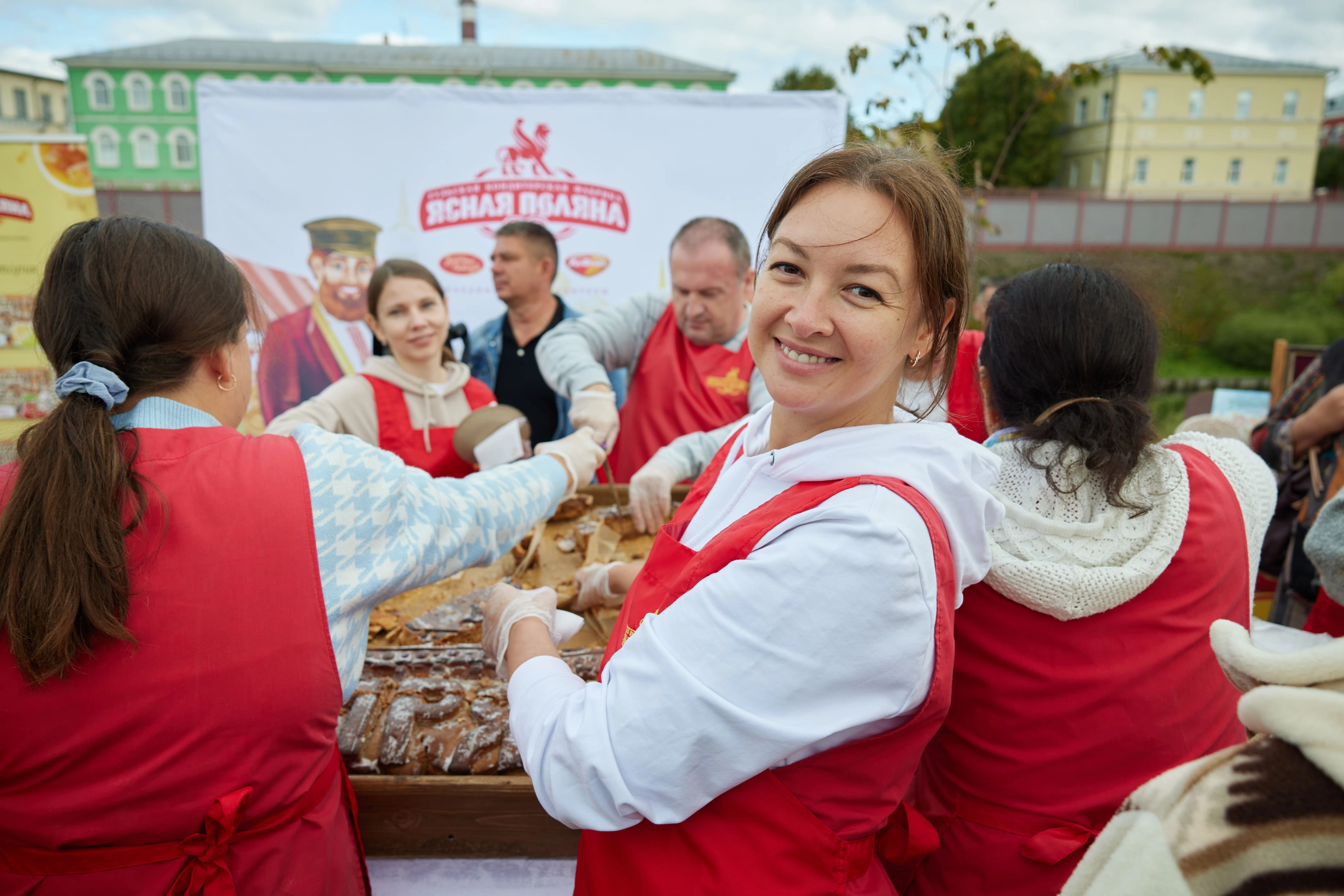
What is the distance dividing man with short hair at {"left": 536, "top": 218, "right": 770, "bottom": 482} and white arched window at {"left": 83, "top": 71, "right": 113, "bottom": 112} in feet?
132

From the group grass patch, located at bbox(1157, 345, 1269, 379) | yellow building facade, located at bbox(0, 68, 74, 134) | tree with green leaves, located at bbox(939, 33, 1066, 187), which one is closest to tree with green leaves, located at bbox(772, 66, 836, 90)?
tree with green leaves, located at bbox(939, 33, 1066, 187)

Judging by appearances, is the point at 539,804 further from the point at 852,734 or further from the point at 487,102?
the point at 487,102

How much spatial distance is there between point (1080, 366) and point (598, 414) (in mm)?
1696

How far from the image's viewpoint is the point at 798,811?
0.94 meters

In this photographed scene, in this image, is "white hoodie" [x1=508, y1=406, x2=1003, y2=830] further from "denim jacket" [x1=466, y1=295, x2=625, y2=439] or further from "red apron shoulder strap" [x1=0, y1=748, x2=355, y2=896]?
"denim jacket" [x1=466, y1=295, x2=625, y2=439]

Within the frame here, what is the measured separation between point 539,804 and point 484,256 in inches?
143

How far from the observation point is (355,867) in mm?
1359

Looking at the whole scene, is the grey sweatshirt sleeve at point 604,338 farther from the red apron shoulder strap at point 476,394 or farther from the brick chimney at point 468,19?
the brick chimney at point 468,19

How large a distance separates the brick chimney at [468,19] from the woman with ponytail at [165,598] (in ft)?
114

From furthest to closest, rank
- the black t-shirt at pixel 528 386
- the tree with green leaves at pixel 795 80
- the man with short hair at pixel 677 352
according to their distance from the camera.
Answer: the tree with green leaves at pixel 795 80
the black t-shirt at pixel 528 386
the man with short hair at pixel 677 352

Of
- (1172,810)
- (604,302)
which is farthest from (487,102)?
(1172,810)

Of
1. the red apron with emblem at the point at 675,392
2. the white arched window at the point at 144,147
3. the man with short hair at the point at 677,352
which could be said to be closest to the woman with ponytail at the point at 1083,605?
the man with short hair at the point at 677,352

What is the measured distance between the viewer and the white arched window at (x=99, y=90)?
32031mm

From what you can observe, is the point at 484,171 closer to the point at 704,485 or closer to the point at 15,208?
the point at 15,208
